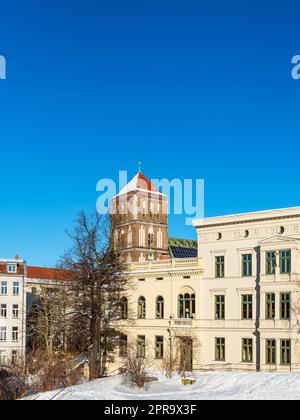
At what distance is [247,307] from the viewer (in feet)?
168

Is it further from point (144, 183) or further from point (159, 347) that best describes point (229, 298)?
point (144, 183)

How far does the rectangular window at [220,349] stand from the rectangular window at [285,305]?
6076 millimetres

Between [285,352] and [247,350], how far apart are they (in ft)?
11.5

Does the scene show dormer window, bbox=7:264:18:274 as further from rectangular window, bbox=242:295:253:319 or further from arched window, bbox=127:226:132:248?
rectangular window, bbox=242:295:253:319

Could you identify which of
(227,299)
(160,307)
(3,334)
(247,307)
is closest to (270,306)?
(247,307)

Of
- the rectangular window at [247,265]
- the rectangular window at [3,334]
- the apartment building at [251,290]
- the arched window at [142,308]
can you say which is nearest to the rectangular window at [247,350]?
the apartment building at [251,290]

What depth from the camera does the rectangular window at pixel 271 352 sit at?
4881 cm

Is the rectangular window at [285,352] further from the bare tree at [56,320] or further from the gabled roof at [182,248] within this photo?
the gabled roof at [182,248]

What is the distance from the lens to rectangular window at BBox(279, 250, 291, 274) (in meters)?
48.5

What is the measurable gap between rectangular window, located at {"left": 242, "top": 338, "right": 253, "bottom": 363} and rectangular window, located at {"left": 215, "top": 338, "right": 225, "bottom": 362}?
198cm
